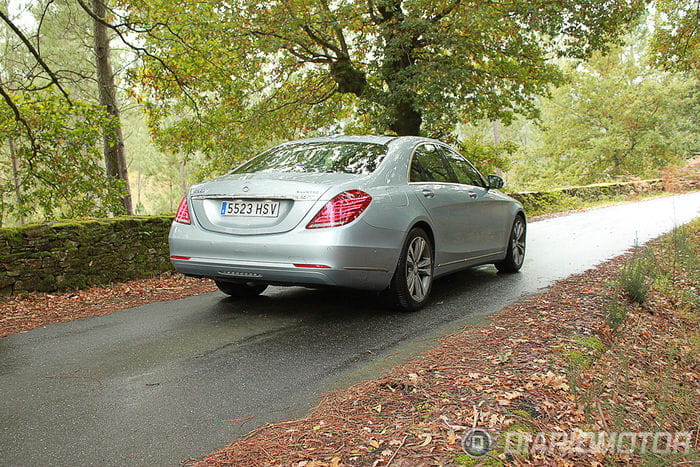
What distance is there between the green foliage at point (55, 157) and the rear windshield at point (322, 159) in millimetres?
4809

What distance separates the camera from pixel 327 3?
1466 cm

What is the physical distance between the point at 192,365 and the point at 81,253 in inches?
157

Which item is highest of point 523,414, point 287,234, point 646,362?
point 287,234

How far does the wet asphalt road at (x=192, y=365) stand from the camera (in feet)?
9.21

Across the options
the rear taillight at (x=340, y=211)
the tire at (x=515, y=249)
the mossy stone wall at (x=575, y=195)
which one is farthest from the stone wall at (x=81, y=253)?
the mossy stone wall at (x=575, y=195)

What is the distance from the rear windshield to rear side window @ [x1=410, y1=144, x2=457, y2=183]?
1.33 ft

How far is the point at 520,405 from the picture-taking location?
2893 millimetres

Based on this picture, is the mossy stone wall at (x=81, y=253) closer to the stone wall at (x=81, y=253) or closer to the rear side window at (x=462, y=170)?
the stone wall at (x=81, y=253)

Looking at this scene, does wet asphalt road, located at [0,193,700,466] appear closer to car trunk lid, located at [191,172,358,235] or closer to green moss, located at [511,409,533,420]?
car trunk lid, located at [191,172,358,235]

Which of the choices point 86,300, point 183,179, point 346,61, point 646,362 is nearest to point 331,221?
point 646,362

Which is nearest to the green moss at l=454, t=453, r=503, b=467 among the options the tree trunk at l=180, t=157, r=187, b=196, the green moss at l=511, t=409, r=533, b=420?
the green moss at l=511, t=409, r=533, b=420

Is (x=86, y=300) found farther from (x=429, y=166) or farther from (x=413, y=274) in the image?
(x=429, y=166)

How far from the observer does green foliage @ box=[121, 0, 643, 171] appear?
12.3 metres

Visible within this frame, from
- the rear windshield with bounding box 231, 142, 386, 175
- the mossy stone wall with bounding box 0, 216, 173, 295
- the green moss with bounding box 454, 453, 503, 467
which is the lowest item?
the green moss with bounding box 454, 453, 503, 467
